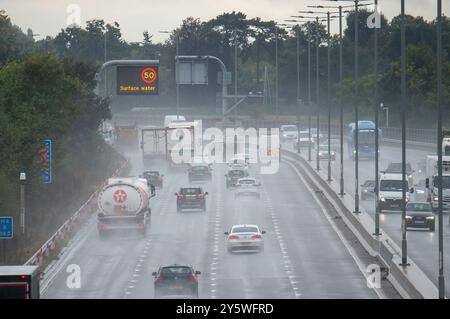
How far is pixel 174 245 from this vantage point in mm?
62656

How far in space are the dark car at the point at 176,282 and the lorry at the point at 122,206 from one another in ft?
75.2

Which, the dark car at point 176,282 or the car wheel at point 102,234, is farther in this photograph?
the car wheel at point 102,234

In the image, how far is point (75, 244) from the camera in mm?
63188

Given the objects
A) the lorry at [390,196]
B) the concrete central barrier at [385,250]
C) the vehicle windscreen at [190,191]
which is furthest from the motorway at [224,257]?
the lorry at [390,196]

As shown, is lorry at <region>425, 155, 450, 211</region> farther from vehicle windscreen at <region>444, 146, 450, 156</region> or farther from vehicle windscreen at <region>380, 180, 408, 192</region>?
vehicle windscreen at <region>380, 180, 408, 192</region>

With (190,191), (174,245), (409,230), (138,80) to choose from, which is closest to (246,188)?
(190,191)

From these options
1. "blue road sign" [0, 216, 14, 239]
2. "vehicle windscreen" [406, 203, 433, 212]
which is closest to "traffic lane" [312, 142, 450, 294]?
"vehicle windscreen" [406, 203, 433, 212]

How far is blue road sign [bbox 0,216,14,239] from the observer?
4716cm

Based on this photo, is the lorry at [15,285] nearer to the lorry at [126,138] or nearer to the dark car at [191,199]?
the dark car at [191,199]

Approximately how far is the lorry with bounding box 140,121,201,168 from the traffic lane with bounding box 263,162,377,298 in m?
17.3

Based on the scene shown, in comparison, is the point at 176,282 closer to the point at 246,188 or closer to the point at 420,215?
the point at 420,215

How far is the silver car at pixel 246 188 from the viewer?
291 ft

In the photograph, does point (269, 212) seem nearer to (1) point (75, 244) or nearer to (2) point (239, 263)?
(1) point (75, 244)

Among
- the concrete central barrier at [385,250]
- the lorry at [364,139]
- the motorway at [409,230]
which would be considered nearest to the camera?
the concrete central barrier at [385,250]
